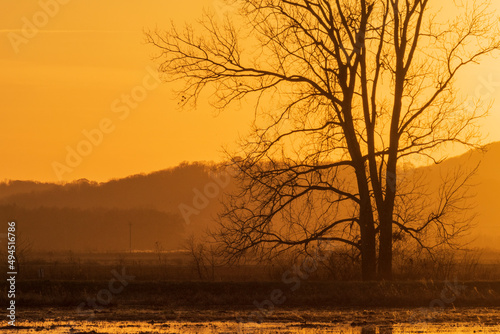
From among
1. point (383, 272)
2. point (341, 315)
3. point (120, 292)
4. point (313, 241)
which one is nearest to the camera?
point (341, 315)

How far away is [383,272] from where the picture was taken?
1171 inches

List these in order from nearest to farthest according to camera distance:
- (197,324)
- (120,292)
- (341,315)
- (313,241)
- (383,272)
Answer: (197,324) < (341,315) < (120,292) < (383,272) < (313,241)

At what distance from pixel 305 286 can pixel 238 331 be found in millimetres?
7954

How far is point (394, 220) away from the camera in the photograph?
31.5m

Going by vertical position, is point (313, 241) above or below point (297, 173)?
below

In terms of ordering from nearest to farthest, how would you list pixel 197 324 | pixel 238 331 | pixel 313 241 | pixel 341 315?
1. pixel 238 331
2. pixel 197 324
3. pixel 341 315
4. pixel 313 241

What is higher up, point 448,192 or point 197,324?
point 448,192

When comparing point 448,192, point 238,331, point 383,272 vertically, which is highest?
point 448,192

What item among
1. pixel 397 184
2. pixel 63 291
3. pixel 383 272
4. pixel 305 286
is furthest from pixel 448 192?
pixel 63 291

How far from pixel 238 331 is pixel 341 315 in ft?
13.0

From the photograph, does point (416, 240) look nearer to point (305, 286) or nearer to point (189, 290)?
point (305, 286)

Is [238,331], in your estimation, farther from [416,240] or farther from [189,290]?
[416,240]

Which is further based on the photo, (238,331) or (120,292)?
(120,292)

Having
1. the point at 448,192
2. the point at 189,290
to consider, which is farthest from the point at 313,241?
the point at 189,290
